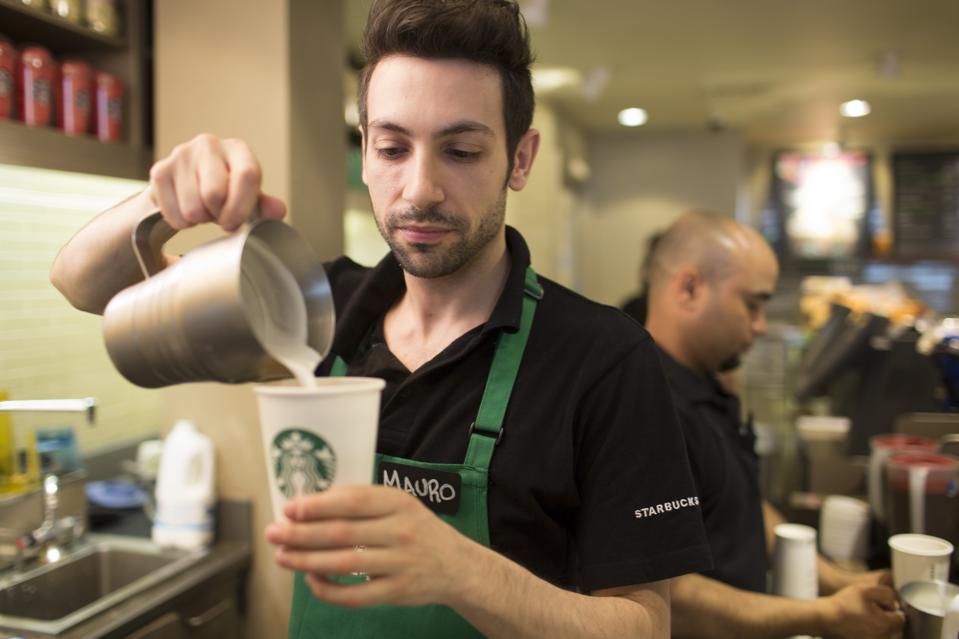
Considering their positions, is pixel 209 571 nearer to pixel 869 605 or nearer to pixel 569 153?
pixel 869 605

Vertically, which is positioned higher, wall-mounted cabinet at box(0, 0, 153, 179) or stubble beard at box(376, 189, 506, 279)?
wall-mounted cabinet at box(0, 0, 153, 179)

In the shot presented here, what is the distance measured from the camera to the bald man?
157 centimetres

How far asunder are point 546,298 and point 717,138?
6.77 metres

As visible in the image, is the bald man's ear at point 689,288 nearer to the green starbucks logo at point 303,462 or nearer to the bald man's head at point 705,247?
the bald man's head at point 705,247

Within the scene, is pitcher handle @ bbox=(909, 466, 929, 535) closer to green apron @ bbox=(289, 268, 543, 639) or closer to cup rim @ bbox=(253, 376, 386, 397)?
green apron @ bbox=(289, 268, 543, 639)

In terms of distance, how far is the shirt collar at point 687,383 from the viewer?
1829 mm

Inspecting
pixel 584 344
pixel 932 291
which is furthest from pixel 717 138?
pixel 584 344

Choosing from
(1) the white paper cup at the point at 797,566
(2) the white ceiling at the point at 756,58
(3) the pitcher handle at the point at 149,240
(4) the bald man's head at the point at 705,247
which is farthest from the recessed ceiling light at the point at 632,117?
(3) the pitcher handle at the point at 149,240

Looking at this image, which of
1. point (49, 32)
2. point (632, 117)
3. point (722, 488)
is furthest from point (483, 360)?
point (632, 117)

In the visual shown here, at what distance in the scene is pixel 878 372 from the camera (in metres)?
2.76

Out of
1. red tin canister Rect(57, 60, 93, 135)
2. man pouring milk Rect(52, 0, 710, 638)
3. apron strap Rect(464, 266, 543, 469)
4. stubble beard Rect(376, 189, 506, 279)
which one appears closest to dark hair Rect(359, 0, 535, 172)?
man pouring milk Rect(52, 0, 710, 638)

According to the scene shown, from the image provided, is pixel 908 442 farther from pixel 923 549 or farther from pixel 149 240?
pixel 149 240

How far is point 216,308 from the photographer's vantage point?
797 millimetres

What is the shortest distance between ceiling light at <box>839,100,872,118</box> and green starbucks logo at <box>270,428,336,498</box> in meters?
6.19
